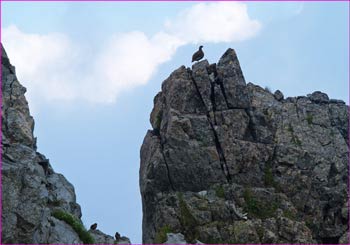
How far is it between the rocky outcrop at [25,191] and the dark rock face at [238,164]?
7.98 m

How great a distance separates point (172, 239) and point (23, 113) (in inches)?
554

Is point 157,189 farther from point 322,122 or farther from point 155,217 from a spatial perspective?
point 322,122

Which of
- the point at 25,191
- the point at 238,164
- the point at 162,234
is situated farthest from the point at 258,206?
the point at 25,191

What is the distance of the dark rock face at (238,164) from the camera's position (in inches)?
1762

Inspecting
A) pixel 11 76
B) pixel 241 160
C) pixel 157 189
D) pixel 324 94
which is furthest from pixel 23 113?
pixel 324 94

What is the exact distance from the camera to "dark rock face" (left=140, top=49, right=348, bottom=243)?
44.8 meters

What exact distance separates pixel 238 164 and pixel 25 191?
20188 mm

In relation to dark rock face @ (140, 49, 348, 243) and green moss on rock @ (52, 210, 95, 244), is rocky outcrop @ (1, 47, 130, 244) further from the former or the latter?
dark rock face @ (140, 49, 348, 243)

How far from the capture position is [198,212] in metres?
45.0

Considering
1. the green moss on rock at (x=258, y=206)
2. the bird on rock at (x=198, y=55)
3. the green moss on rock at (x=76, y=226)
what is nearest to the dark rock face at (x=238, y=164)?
the green moss on rock at (x=258, y=206)

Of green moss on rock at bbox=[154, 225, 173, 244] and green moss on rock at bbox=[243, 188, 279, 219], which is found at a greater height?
green moss on rock at bbox=[243, 188, 279, 219]

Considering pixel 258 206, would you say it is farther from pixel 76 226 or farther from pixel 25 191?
pixel 25 191

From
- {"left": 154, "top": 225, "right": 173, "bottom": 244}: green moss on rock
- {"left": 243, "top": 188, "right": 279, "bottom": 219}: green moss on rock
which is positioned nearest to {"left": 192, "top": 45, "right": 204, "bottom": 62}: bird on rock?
{"left": 243, "top": 188, "right": 279, "bottom": 219}: green moss on rock

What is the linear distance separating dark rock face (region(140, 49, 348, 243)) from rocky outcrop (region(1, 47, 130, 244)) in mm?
7982
